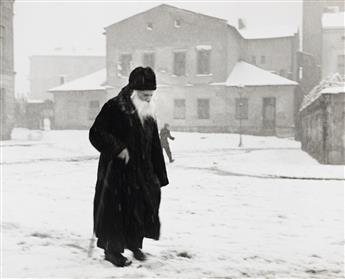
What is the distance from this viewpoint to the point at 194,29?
33844 mm

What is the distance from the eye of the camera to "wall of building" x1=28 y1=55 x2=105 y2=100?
60781 mm

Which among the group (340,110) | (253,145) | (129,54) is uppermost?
(129,54)

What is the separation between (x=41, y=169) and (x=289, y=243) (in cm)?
1014

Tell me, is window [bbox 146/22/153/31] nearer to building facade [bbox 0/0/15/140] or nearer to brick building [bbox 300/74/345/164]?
building facade [bbox 0/0/15/140]

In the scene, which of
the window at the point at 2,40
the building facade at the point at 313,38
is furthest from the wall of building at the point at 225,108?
the window at the point at 2,40

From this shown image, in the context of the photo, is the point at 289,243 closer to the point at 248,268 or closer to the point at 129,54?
the point at 248,268

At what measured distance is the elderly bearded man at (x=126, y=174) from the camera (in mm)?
4484

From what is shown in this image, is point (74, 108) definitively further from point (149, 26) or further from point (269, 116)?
point (269, 116)

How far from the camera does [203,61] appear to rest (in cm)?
3428

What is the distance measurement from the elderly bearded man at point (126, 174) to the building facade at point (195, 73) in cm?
2849

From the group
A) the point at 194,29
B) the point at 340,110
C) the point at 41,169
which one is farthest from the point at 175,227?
the point at 194,29

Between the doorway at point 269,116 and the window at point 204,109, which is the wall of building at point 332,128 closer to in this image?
the doorway at point 269,116

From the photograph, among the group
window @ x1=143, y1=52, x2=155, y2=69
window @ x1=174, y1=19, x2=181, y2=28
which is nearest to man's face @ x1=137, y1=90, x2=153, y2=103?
window @ x1=174, y1=19, x2=181, y2=28

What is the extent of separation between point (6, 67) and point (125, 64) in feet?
28.8
